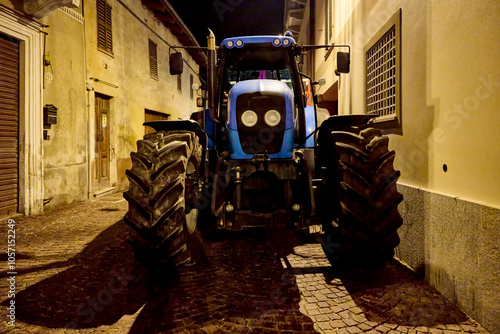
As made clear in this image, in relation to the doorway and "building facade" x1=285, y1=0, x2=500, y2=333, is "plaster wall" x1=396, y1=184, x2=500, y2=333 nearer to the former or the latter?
"building facade" x1=285, y1=0, x2=500, y2=333

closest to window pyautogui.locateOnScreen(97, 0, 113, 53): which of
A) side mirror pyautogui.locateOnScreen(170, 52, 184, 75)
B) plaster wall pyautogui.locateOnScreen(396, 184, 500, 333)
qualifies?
side mirror pyautogui.locateOnScreen(170, 52, 184, 75)

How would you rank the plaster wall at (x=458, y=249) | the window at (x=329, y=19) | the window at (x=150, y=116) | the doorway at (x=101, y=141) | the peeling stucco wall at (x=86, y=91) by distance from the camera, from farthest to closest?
the window at (x=150, y=116)
the doorway at (x=101, y=141)
the window at (x=329, y=19)
the peeling stucco wall at (x=86, y=91)
the plaster wall at (x=458, y=249)

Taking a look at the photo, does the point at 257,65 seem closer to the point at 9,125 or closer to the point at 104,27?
the point at 9,125

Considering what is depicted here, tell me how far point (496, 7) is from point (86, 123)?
8.38 metres

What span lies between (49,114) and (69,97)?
3.29 ft

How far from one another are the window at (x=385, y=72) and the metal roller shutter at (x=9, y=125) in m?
6.55

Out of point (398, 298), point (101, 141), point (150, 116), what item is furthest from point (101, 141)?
point (398, 298)

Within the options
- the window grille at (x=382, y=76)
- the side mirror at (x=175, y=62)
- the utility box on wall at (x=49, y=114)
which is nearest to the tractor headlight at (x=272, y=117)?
the side mirror at (x=175, y=62)

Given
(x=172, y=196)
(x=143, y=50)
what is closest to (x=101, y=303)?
(x=172, y=196)

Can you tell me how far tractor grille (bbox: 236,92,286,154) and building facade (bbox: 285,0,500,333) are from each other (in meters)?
1.51

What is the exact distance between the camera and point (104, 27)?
9305mm

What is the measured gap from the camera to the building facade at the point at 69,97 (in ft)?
20.1

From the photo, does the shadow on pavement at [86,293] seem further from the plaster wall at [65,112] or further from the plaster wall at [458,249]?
the plaster wall at [65,112]

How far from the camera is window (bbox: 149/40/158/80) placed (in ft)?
42.8
